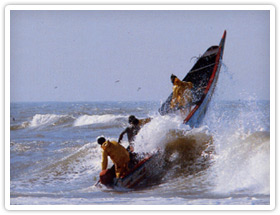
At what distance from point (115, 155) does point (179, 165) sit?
68.6 inches

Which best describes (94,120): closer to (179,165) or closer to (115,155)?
(179,165)

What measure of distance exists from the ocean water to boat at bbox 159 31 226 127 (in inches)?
10.3

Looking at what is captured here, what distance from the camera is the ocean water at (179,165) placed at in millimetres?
6793

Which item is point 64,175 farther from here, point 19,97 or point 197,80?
point 197,80

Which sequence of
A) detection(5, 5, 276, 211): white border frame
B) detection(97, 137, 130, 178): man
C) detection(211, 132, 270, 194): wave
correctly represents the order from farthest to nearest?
1. detection(97, 137, 130, 178): man
2. detection(211, 132, 270, 194): wave
3. detection(5, 5, 276, 211): white border frame

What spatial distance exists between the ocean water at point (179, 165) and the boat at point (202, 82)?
26 cm

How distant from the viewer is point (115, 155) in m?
7.49

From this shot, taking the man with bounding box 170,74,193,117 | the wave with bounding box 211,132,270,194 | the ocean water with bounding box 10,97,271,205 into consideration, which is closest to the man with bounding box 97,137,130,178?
the ocean water with bounding box 10,97,271,205

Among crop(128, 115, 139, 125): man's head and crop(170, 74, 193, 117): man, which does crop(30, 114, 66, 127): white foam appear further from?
crop(128, 115, 139, 125): man's head

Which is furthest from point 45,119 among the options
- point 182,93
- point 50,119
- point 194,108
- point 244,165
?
point 244,165

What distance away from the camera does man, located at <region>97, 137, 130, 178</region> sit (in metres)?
7.45

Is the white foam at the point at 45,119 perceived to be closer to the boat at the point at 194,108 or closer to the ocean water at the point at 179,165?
the ocean water at the point at 179,165

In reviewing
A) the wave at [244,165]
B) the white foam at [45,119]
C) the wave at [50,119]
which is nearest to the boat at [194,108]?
the wave at [244,165]
